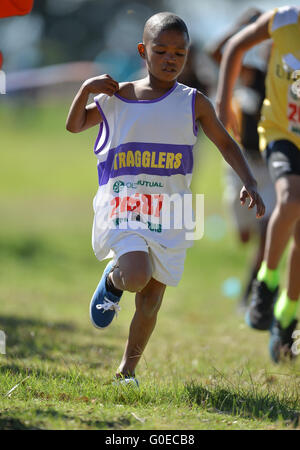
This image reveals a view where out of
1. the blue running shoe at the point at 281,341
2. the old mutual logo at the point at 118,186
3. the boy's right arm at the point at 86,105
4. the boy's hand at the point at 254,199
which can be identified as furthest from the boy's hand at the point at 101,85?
the blue running shoe at the point at 281,341

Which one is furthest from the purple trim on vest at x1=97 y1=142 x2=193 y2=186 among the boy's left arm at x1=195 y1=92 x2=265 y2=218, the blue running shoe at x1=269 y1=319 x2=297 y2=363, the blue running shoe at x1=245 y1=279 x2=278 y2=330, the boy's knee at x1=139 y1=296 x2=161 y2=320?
the blue running shoe at x1=269 y1=319 x2=297 y2=363

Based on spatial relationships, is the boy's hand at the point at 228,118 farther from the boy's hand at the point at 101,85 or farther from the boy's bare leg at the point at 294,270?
the boy's hand at the point at 101,85

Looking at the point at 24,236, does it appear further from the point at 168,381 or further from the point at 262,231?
the point at 168,381

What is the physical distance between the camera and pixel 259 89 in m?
7.08

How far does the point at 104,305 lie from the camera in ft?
13.0

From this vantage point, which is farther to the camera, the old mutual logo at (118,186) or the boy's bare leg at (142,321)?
the boy's bare leg at (142,321)

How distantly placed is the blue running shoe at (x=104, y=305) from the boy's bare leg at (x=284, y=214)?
1.21 m

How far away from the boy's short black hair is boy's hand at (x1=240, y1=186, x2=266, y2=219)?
2.52ft

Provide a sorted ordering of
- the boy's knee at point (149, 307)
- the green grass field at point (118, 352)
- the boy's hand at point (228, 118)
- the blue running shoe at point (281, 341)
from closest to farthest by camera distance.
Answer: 1. the green grass field at point (118, 352)
2. the boy's knee at point (149, 307)
3. the boy's hand at point (228, 118)
4. the blue running shoe at point (281, 341)

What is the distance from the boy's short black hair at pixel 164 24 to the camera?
3754 mm

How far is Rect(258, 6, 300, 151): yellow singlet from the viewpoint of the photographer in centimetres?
472

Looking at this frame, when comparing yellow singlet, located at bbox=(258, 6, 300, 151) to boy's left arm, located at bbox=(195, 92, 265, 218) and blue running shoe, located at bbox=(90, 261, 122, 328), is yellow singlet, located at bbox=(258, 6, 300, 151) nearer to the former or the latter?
boy's left arm, located at bbox=(195, 92, 265, 218)

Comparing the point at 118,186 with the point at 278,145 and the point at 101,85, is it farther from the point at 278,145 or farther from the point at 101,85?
the point at 278,145

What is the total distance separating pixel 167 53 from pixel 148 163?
520 mm
